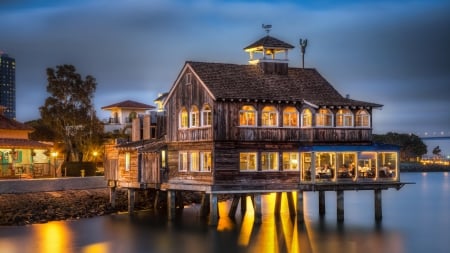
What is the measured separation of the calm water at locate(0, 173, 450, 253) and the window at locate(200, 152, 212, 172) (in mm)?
4187

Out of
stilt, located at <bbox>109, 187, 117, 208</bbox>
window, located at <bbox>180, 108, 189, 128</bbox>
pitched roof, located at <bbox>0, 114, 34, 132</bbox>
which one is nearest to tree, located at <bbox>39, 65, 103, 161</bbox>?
pitched roof, located at <bbox>0, 114, 34, 132</bbox>

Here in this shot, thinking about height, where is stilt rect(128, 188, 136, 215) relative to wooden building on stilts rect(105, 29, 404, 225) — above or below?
below

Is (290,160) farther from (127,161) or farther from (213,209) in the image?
(127,161)

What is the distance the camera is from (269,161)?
51031mm

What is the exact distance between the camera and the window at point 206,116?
5019 centimetres

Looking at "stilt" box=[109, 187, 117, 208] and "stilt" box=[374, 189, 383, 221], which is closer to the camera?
"stilt" box=[374, 189, 383, 221]

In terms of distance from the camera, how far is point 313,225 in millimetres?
54875

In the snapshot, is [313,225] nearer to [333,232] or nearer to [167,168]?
[333,232]

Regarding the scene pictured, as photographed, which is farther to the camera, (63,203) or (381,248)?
(63,203)

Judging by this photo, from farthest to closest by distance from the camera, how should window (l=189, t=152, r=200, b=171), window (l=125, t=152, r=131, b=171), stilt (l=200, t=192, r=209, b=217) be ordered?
window (l=125, t=152, r=131, b=171)
stilt (l=200, t=192, r=209, b=217)
window (l=189, t=152, r=200, b=171)

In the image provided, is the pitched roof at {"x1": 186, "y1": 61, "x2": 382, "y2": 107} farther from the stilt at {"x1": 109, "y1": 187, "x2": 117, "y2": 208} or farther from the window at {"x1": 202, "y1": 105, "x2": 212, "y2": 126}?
the stilt at {"x1": 109, "y1": 187, "x2": 117, "y2": 208}

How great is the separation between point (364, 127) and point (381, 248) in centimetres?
1143

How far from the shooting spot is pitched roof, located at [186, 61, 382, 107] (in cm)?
5075

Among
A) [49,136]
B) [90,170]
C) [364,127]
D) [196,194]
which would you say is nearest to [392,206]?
[196,194]
